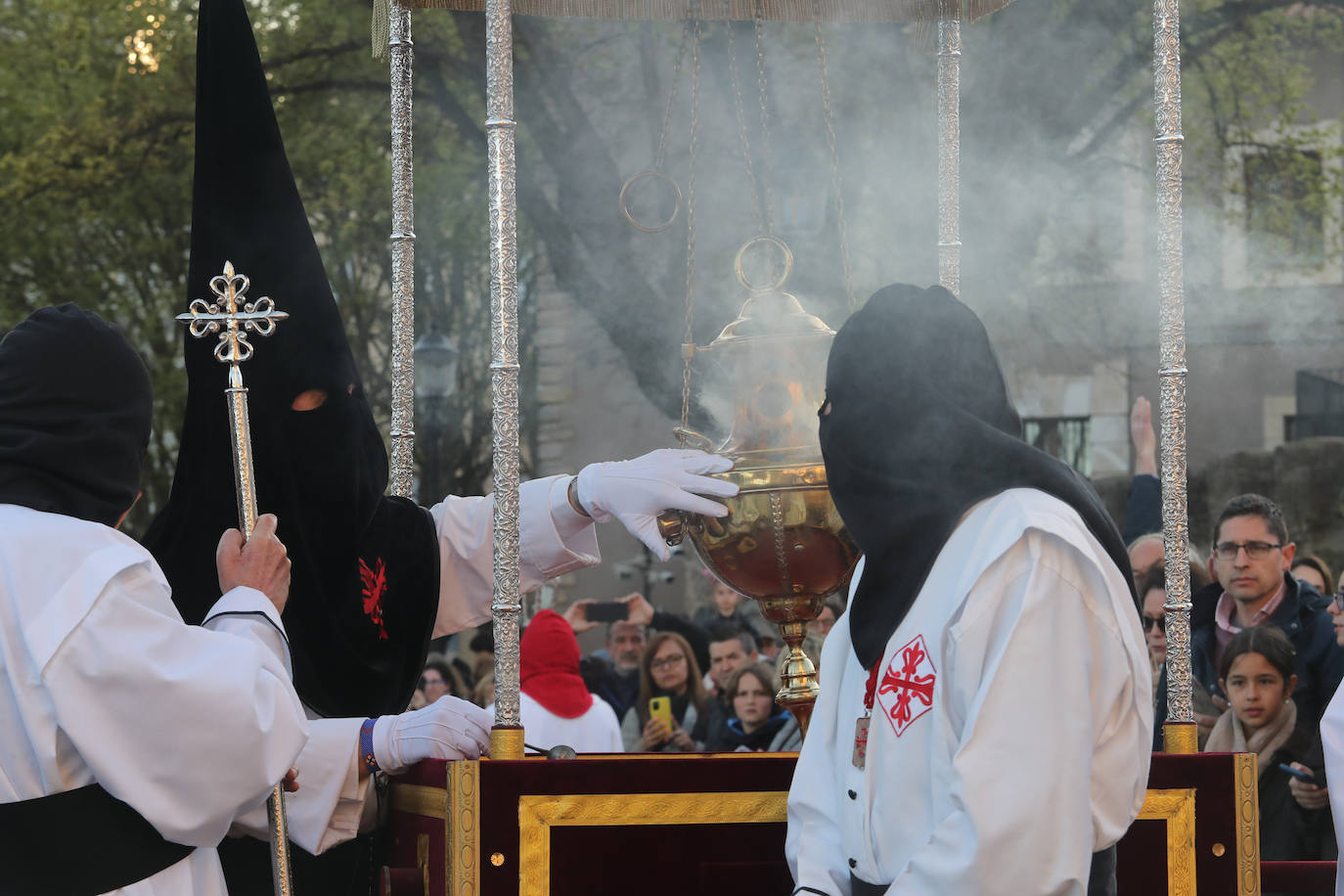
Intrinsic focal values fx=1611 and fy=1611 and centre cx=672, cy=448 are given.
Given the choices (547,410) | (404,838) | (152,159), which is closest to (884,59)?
(547,410)

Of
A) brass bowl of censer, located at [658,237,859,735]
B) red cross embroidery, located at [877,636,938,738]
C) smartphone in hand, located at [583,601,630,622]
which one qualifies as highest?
brass bowl of censer, located at [658,237,859,735]

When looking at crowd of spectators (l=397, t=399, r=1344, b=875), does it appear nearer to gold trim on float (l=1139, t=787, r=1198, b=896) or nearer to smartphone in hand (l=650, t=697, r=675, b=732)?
smartphone in hand (l=650, t=697, r=675, b=732)

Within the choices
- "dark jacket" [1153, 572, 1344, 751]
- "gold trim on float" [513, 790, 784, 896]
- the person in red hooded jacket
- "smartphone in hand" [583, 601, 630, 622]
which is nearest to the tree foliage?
"smartphone in hand" [583, 601, 630, 622]

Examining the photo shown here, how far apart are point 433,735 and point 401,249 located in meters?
1.60

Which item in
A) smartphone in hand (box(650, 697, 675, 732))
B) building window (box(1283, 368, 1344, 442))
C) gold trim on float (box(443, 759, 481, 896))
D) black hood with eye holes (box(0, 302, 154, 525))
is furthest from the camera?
building window (box(1283, 368, 1344, 442))

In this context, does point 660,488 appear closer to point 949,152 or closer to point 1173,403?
point 1173,403

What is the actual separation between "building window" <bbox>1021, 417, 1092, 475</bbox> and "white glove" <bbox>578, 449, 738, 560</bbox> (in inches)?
441

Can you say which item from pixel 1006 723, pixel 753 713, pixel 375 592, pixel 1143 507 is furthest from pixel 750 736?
pixel 1006 723

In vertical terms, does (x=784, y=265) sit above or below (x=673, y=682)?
above

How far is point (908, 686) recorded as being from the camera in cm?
290

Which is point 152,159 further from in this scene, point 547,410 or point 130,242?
point 547,410

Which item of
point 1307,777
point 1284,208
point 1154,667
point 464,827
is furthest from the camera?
point 1284,208

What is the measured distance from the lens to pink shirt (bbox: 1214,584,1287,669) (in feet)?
18.4

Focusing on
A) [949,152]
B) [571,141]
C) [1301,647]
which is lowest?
[1301,647]
